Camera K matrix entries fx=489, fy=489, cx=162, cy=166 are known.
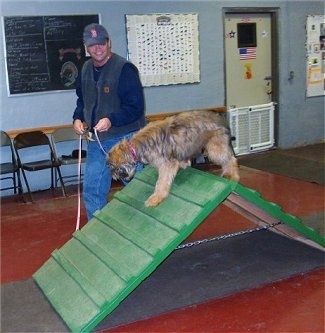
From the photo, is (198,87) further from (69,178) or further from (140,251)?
(140,251)

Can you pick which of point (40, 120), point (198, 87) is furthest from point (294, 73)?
point (40, 120)

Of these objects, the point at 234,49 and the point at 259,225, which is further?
the point at 234,49

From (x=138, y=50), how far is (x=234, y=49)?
67.8 inches

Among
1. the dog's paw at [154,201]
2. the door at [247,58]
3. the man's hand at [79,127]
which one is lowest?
the dog's paw at [154,201]

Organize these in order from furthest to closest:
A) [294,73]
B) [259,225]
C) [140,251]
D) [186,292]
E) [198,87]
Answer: [294,73], [198,87], [259,225], [186,292], [140,251]

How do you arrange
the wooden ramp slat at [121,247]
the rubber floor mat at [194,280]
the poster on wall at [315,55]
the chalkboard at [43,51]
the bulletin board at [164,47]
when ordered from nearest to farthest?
the wooden ramp slat at [121,247]
the rubber floor mat at [194,280]
the chalkboard at [43,51]
the bulletin board at [164,47]
the poster on wall at [315,55]

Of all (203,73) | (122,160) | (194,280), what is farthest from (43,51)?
(194,280)

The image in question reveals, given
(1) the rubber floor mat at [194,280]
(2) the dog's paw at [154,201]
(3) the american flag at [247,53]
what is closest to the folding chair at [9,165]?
(1) the rubber floor mat at [194,280]

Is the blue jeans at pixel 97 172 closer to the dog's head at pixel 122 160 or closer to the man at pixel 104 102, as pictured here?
A: the man at pixel 104 102

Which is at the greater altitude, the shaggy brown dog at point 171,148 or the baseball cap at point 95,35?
the baseball cap at point 95,35

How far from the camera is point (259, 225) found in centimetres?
432

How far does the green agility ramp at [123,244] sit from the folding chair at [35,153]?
224cm

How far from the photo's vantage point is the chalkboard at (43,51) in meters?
5.85

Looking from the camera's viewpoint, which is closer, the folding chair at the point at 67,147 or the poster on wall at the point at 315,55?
the folding chair at the point at 67,147
